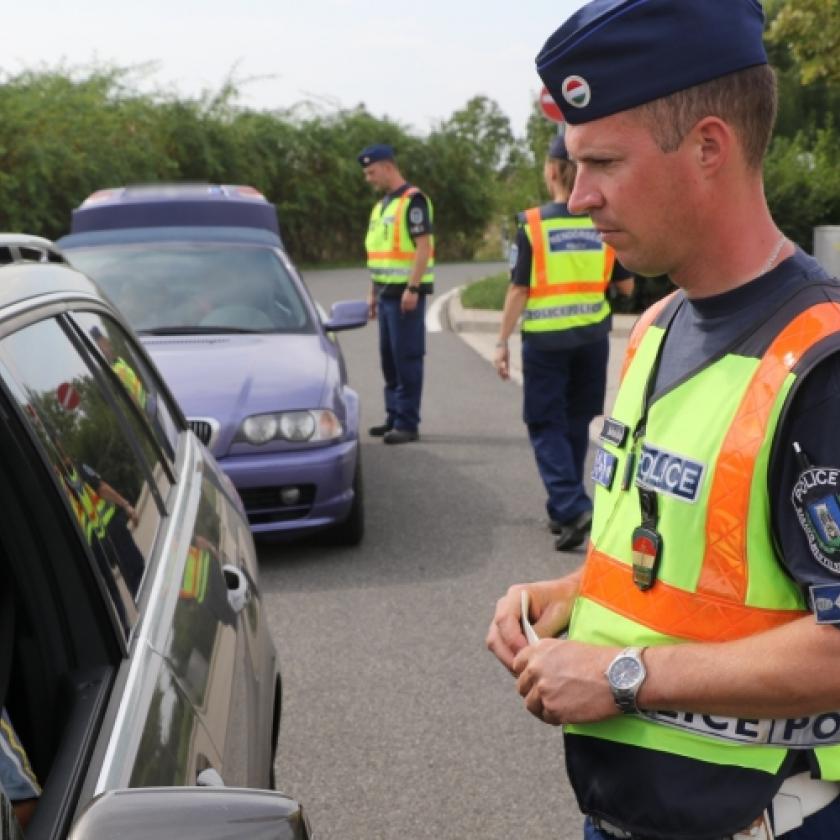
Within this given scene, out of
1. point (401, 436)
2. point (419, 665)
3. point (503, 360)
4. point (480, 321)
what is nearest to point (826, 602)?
point (419, 665)

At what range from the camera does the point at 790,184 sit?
65.9ft

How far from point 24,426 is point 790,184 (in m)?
19.4

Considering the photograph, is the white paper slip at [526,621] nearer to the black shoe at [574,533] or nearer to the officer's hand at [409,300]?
the black shoe at [574,533]

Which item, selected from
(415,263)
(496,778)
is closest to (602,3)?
(496,778)

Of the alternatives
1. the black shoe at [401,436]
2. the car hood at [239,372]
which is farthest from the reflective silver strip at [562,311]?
the black shoe at [401,436]

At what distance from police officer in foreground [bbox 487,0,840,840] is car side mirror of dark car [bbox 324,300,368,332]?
225 inches

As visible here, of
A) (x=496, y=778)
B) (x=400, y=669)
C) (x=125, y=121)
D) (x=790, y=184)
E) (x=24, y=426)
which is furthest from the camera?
(x=125, y=121)

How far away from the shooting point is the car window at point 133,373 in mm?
2912

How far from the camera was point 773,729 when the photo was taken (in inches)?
65.6

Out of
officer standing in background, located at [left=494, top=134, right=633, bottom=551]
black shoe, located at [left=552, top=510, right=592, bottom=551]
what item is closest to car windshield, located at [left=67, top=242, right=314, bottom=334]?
officer standing in background, located at [left=494, top=134, right=633, bottom=551]

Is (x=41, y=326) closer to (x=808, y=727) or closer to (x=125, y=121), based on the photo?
(x=808, y=727)

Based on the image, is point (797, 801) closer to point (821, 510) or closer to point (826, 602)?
point (826, 602)

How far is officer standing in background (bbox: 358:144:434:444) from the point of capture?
9539 millimetres

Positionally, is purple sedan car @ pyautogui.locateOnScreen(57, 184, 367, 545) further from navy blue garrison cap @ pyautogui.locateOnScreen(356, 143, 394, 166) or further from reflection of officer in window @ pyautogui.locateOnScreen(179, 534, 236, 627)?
reflection of officer in window @ pyautogui.locateOnScreen(179, 534, 236, 627)
